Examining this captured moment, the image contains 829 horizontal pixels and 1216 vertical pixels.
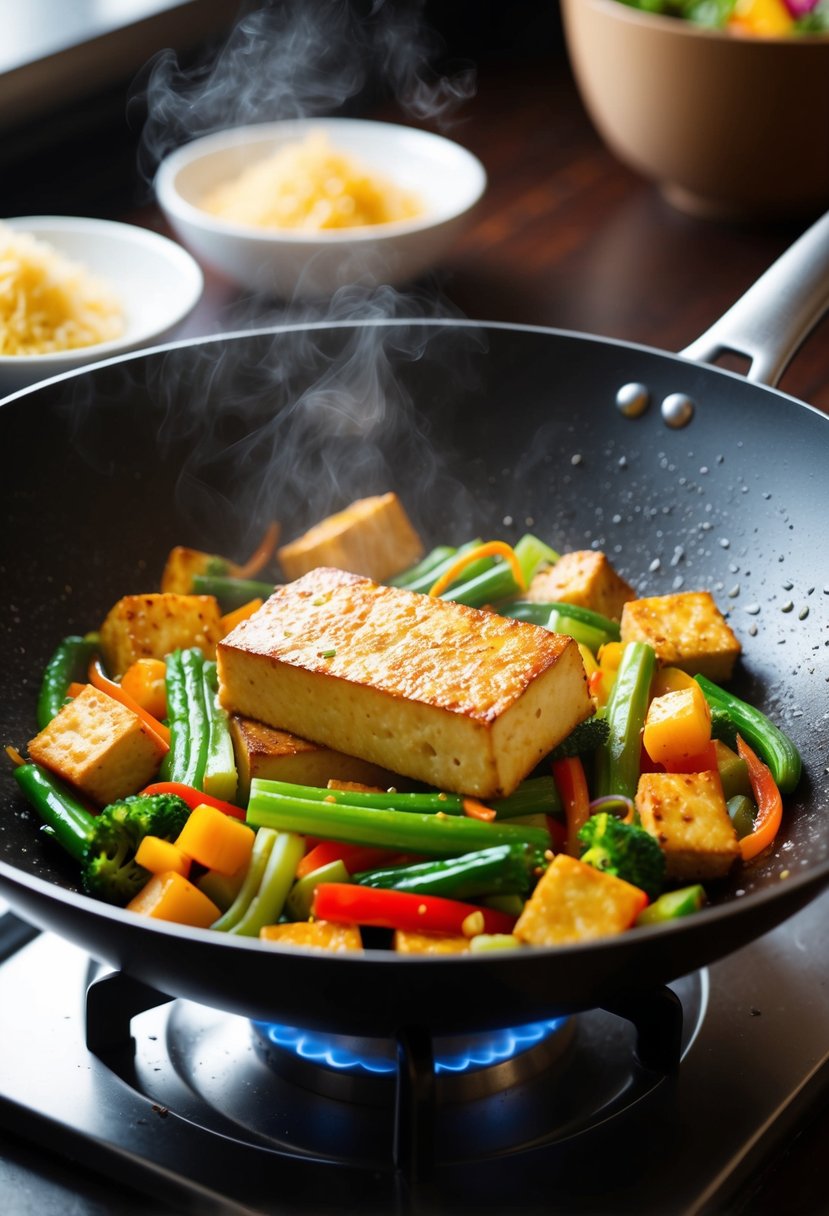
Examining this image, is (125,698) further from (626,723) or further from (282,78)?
(282,78)

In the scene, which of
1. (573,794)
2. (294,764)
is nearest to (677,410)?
(573,794)

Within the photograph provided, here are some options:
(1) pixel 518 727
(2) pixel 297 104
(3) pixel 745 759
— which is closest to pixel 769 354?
(3) pixel 745 759

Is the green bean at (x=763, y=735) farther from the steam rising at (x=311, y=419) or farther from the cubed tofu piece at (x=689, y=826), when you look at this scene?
the steam rising at (x=311, y=419)

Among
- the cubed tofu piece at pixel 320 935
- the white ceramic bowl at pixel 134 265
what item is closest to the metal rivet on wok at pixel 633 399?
the white ceramic bowl at pixel 134 265

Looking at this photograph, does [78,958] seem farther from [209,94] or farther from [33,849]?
[209,94]

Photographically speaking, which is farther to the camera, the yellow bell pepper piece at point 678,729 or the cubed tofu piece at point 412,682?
the yellow bell pepper piece at point 678,729

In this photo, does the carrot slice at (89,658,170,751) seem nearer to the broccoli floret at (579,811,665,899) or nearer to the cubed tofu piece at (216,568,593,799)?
A: the cubed tofu piece at (216,568,593,799)

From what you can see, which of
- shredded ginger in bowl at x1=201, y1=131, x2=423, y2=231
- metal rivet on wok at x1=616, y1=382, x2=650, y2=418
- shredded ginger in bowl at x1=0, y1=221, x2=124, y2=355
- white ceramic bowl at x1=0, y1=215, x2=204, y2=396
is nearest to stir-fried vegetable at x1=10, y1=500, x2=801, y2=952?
metal rivet on wok at x1=616, y1=382, x2=650, y2=418
